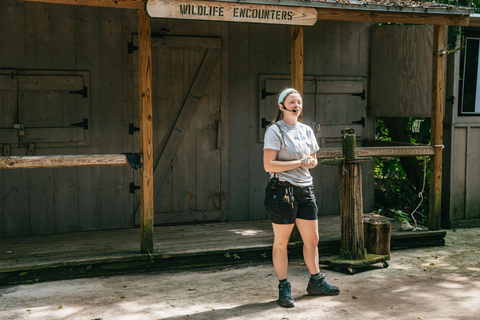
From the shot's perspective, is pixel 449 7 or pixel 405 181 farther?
pixel 405 181

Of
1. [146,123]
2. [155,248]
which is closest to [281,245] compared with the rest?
[155,248]

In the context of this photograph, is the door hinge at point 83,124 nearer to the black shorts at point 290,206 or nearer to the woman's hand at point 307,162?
the black shorts at point 290,206

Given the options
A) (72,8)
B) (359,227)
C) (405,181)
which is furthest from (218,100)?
(405,181)

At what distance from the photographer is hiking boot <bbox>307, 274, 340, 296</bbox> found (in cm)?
556

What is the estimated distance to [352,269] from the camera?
21.2 ft

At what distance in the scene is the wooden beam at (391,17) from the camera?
6.83 metres

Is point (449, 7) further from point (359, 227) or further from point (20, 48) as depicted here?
point (20, 48)

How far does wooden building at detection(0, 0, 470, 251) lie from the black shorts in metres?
1.73

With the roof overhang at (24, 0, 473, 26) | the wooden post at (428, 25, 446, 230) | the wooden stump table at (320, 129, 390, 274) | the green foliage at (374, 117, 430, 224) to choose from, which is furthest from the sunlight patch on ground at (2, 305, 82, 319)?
the green foliage at (374, 117, 430, 224)

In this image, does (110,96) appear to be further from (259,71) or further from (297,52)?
(297,52)

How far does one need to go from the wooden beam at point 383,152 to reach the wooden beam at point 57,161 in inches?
96.0

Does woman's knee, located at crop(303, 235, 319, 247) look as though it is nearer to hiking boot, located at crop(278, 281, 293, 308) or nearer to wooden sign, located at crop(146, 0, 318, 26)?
hiking boot, located at crop(278, 281, 293, 308)

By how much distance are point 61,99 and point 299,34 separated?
3.05 m

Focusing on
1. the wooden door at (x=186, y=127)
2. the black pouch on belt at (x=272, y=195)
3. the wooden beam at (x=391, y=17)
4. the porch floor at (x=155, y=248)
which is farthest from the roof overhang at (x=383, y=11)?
the porch floor at (x=155, y=248)
